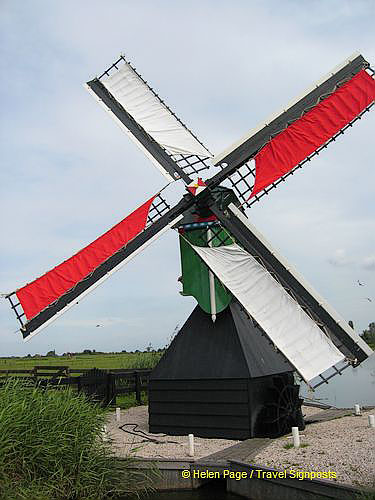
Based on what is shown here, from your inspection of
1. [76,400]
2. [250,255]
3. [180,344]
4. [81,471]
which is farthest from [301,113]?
[81,471]

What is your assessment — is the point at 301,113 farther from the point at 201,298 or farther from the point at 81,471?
the point at 81,471

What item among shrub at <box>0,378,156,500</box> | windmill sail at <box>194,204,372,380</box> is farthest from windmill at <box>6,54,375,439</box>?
shrub at <box>0,378,156,500</box>

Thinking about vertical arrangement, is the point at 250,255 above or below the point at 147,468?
above

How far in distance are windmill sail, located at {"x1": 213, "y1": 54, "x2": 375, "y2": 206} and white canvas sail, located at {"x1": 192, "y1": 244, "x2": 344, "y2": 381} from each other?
58.4 inches

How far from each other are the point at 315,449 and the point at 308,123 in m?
5.90

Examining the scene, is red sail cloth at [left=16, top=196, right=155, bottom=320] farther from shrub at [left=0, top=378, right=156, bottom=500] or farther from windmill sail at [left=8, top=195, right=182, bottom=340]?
shrub at [left=0, top=378, right=156, bottom=500]

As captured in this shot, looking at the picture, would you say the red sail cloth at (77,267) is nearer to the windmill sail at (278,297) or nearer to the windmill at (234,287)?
the windmill at (234,287)

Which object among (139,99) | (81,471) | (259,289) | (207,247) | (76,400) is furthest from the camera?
(139,99)

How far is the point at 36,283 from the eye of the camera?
9.69 m

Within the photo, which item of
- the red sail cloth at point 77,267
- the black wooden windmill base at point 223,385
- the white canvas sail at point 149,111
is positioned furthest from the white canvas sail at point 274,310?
the white canvas sail at point 149,111

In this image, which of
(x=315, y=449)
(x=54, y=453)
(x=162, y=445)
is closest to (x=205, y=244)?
(x=162, y=445)

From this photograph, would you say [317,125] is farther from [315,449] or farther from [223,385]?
[315,449]

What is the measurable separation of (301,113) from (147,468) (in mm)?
6961

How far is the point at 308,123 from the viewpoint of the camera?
9.98 m
